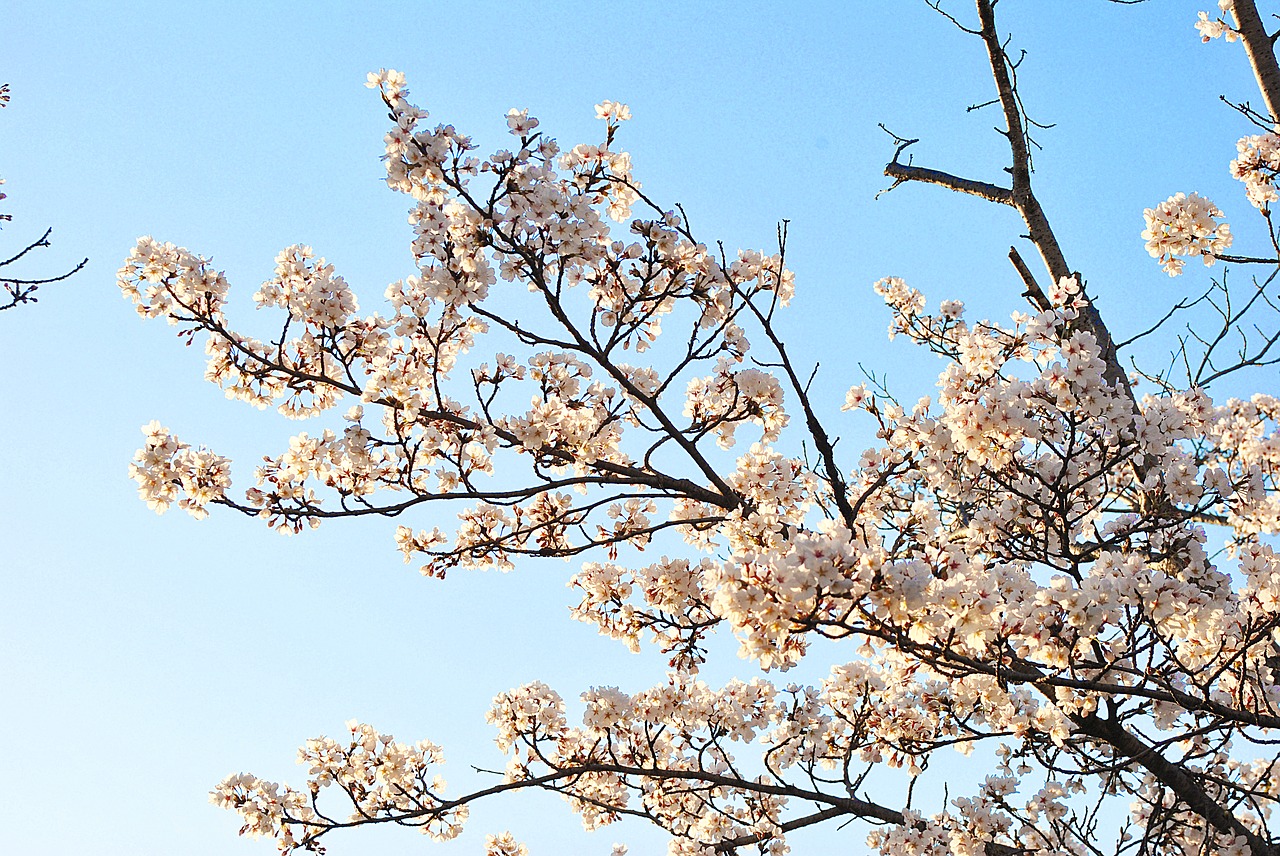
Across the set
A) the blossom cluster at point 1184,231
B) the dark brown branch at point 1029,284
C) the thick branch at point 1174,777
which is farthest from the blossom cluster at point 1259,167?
the thick branch at point 1174,777

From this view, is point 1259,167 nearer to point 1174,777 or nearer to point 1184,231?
point 1184,231

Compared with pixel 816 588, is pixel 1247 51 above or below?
above

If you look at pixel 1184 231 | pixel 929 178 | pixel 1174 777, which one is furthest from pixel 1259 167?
pixel 1174 777

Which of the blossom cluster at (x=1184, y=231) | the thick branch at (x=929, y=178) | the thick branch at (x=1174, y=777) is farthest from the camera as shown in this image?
the thick branch at (x=929, y=178)

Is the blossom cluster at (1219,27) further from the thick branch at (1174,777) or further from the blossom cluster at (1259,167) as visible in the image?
the thick branch at (1174,777)

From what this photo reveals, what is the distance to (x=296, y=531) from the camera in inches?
207

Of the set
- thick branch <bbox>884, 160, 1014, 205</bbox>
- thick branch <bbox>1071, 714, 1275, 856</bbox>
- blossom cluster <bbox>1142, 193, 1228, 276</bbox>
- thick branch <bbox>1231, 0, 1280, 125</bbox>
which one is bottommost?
thick branch <bbox>1071, 714, 1275, 856</bbox>

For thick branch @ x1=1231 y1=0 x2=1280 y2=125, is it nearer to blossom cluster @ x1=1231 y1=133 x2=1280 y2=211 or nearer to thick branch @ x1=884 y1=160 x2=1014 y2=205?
blossom cluster @ x1=1231 y1=133 x2=1280 y2=211

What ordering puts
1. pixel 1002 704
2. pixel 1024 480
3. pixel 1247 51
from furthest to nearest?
pixel 1247 51 < pixel 1002 704 < pixel 1024 480

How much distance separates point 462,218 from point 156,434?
83.5 inches

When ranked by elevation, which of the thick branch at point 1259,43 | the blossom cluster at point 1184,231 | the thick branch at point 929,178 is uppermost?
the thick branch at point 929,178

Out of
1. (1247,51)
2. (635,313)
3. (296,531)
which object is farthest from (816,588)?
(1247,51)

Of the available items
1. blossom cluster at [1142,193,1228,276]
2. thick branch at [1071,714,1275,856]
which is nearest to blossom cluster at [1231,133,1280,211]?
blossom cluster at [1142,193,1228,276]

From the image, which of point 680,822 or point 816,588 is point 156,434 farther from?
point 680,822
